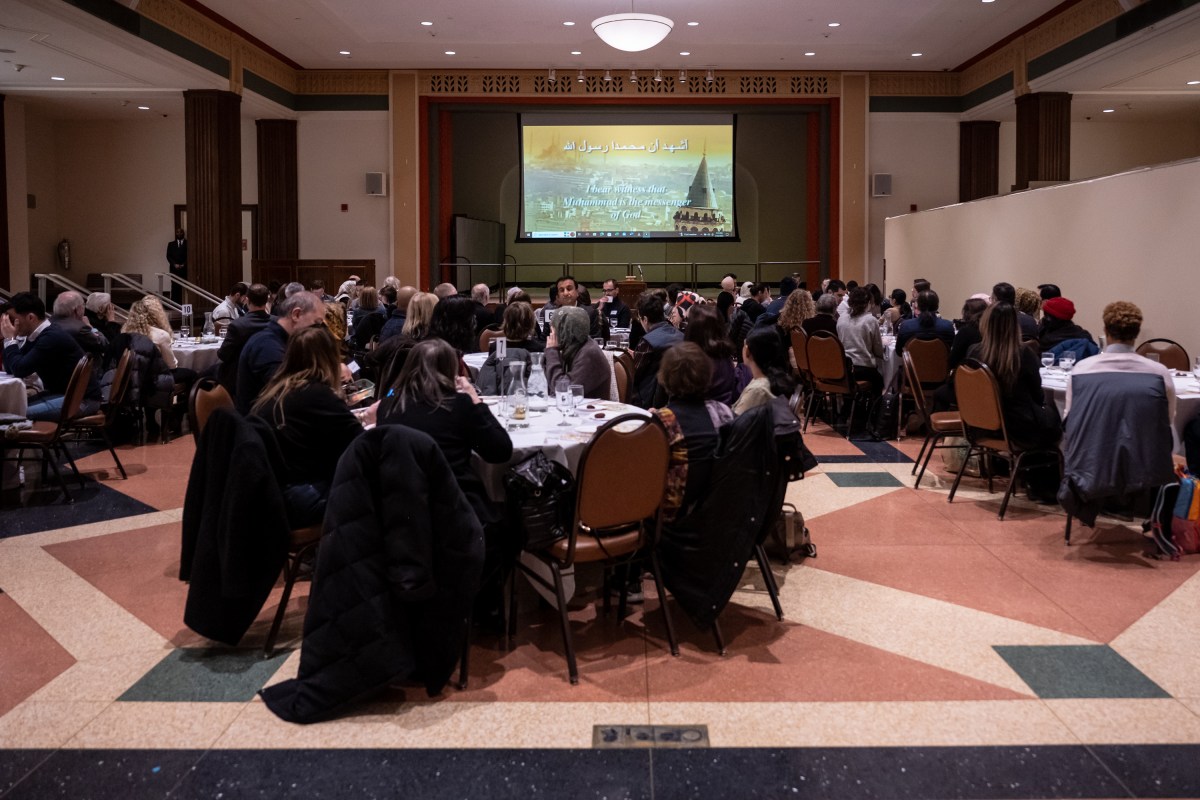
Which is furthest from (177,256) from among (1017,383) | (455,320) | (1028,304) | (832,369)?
(1017,383)

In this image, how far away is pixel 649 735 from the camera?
10.2 feet

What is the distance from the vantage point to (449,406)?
3.51m

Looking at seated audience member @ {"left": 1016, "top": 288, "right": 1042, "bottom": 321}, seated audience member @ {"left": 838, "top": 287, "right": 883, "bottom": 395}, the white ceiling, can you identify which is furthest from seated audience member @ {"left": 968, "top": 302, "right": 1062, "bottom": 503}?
the white ceiling

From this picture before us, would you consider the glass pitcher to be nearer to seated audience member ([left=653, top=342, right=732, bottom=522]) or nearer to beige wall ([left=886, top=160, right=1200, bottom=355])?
seated audience member ([left=653, top=342, right=732, bottom=522])

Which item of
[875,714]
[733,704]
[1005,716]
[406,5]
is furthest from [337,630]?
[406,5]

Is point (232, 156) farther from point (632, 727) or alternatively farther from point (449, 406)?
point (632, 727)

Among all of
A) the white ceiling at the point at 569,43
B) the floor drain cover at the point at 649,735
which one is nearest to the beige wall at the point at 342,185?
the white ceiling at the point at 569,43

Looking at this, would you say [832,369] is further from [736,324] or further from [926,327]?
[736,324]

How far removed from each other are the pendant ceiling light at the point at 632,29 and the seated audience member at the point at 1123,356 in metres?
6.94

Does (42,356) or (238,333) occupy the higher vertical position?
(238,333)

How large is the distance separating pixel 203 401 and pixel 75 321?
3402 mm

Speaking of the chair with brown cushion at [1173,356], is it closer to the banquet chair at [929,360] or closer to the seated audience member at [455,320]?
the banquet chair at [929,360]

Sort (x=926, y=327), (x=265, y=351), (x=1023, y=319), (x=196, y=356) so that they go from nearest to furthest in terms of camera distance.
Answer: (x=265, y=351) → (x=1023, y=319) → (x=926, y=327) → (x=196, y=356)

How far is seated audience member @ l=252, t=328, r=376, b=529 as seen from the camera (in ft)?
12.1
